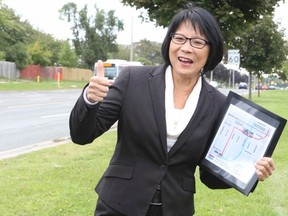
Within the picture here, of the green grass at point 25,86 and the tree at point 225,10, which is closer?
the tree at point 225,10

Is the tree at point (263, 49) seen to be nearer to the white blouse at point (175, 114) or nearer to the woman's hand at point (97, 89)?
the white blouse at point (175, 114)

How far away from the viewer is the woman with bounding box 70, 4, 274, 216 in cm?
217

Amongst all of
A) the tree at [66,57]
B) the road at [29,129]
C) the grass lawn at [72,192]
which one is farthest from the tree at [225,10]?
the tree at [66,57]

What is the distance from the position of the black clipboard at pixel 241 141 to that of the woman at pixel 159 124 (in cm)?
5

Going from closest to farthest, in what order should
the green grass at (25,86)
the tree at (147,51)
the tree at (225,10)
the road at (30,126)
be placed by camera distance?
the tree at (225,10), the road at (30,126), the green grass at (25,86), the tree at (147,51)

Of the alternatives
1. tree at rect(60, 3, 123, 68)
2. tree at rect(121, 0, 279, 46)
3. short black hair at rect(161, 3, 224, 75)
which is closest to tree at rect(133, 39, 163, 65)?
tree at rect(60, 3, 123, 68)

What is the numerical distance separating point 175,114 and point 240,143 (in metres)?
0.39

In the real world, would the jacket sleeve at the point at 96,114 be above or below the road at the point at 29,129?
above

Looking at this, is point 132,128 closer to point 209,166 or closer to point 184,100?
point 184,100

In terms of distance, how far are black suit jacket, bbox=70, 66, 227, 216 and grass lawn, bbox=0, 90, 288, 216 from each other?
2.94 metres

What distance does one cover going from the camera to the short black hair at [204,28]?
7.52 feet

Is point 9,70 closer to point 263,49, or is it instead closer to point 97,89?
point 263,49

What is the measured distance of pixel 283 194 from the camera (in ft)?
19.7

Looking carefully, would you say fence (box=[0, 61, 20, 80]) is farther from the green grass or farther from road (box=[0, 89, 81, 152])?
road (box=[0, 89, 81, 152])
